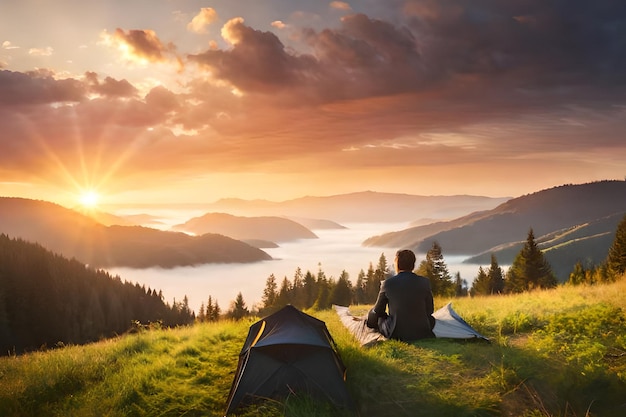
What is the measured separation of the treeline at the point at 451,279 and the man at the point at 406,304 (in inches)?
1127

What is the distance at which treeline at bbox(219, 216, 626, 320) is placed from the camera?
188ft

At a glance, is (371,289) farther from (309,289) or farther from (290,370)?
(290,370)

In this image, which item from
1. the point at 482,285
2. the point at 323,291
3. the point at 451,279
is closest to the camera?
the point at 451,279

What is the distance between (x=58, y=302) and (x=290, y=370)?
450ft

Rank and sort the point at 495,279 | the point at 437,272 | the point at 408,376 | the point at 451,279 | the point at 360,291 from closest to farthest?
the point at 408,376
the point at 437,272
the point at 451,279
the point at 495,279
the point at 360,291

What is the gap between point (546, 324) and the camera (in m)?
13.0

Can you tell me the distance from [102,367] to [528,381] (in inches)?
401

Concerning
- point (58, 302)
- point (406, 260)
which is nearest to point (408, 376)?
point (406, 260)

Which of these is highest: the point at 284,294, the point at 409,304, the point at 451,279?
the point at 409,304

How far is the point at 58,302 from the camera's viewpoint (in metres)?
125

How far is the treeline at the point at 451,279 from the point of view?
188 feet

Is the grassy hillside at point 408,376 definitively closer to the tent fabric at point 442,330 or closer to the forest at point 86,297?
the tent fabric at point 442,330

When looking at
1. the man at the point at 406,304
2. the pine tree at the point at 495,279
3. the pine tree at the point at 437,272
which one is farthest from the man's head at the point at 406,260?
the pine tree at the point at 495,279

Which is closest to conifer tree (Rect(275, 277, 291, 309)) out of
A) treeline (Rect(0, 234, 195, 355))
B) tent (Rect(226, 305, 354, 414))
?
treeline (Rect(0, 234, 195, 355))
